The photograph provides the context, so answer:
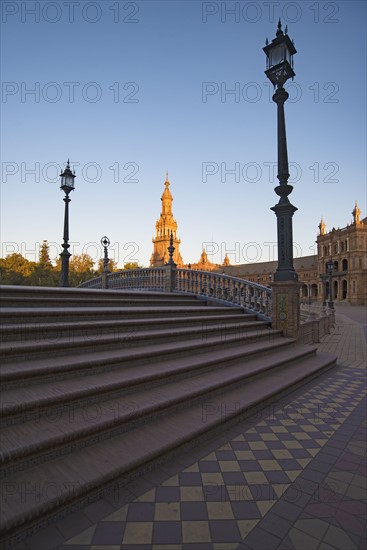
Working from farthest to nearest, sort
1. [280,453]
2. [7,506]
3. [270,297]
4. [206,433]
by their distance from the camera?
[270,297]
[206,433]
[280,453]
[7,506]

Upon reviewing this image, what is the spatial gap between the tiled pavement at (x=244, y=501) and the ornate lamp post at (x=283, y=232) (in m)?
4.71

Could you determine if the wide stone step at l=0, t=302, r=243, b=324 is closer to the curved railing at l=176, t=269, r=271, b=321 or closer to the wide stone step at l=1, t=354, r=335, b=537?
the curved railing at l=176, t=269, r=271, b=321

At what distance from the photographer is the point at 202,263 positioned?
11194 centimetres

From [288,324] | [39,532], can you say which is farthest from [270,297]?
[39,532]

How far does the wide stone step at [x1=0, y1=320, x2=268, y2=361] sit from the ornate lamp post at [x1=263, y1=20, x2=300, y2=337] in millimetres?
2314

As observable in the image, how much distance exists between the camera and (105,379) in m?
3.99

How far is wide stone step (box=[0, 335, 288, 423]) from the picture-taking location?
3.13 meters

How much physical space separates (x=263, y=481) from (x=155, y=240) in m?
108

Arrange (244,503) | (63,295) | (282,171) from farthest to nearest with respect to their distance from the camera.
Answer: (282,171), (63,295), (244,503)

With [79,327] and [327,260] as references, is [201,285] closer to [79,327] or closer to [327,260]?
[79,327]

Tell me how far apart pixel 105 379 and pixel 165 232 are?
104359 millimetres

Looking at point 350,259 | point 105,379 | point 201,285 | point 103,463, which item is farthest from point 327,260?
point 103,463

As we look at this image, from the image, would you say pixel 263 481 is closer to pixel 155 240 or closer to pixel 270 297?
pixel 270 297

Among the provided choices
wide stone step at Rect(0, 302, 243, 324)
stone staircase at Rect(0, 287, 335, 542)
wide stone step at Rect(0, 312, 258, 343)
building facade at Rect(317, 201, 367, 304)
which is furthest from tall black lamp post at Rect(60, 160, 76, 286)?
building facade at Rect(317, 201, 367, 304)
